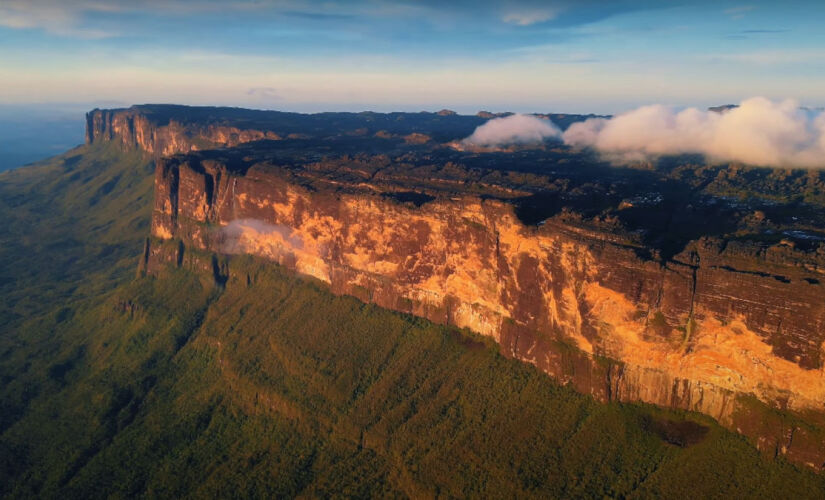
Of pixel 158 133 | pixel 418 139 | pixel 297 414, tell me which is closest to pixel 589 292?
pixel 297 414

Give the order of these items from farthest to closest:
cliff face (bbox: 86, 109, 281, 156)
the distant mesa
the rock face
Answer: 1. cliff face (bbox: 86, 109, 281, 156)
2. the distant mesa
3. the rock face

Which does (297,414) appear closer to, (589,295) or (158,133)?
(589,295)

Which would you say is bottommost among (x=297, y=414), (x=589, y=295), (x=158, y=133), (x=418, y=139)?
(x=297, y=414)

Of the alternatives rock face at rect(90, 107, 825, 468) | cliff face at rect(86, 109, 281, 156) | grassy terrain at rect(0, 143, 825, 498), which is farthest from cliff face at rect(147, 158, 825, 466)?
cliff face at rect(86, 109, 281, 156)

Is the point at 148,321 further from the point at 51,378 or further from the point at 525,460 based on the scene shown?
the point at 525,460

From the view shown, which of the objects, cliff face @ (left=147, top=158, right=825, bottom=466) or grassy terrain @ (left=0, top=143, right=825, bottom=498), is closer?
cliff face @ (left=147, top=158, right=825, bottom=466)

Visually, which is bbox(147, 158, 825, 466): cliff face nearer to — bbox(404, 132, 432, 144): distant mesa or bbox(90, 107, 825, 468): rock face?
bbox(90, 107, 825, 468): rock face

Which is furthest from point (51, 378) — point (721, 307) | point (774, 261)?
point (774, 261)
